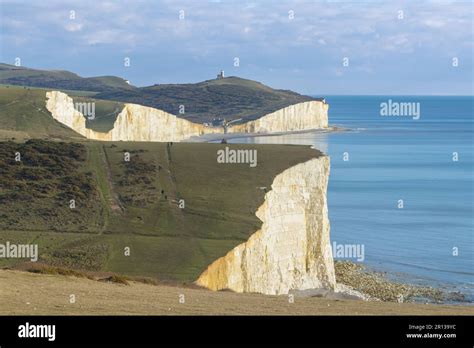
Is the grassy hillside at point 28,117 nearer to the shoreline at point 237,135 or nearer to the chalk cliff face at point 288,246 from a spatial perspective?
the chalk cliff face at point 288,246

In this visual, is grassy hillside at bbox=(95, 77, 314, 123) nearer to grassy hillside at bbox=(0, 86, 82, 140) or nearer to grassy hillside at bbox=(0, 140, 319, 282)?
grassy hillside at bbox=(0, 86, 82, 140)

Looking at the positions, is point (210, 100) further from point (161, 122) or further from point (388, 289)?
point (388, 289)

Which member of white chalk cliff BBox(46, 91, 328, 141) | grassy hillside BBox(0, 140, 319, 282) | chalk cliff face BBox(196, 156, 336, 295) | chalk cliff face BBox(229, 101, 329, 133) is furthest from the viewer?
chalk cliff face BBox(229, 101, 329, 133)

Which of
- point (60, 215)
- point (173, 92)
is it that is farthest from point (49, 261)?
point (173, 92)

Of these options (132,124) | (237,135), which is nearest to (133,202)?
(132,124)

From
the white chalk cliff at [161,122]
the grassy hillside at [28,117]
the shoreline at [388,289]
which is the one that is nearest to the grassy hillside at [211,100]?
the white chalk cliff at [161,122]

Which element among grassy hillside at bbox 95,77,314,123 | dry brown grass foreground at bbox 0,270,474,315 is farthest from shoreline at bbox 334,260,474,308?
grassy hillside at bbox 95,77,314,123
